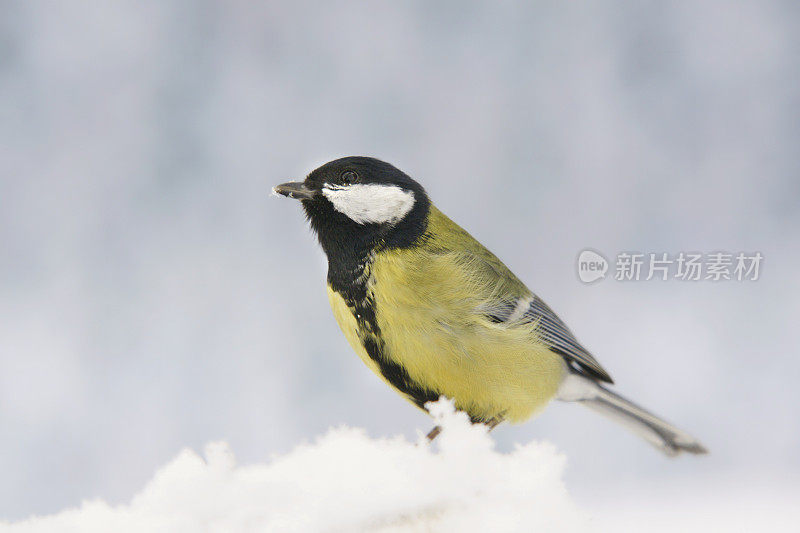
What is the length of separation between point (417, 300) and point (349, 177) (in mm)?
322

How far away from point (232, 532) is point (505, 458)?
1.74 ft

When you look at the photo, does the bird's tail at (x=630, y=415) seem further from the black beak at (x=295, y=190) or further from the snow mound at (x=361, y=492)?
the black beak at (x=295, y=190)

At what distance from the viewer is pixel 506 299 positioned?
1765 millimetres

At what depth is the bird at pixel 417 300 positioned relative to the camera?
157 cm

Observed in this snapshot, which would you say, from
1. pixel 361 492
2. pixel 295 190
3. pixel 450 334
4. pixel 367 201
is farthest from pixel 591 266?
pixel 361 492

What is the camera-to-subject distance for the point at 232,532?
1383 mm

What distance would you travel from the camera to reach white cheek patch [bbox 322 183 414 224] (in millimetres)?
1631

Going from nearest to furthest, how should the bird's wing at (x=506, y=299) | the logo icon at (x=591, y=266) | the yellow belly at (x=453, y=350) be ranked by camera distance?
the yellow belly at (x=453, y=350) → the bird's wing at (x=506, y=299) → the logo icon at (x=591, y=266)

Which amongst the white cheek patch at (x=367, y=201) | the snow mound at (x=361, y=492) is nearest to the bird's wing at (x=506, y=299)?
the white cheek patch at (x=367, y=201)

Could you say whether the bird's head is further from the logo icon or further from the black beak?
the logo icon

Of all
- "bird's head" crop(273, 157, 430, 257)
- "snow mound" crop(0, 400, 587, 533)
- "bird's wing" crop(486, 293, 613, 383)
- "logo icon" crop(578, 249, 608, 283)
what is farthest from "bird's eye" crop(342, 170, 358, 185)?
"logo icon" crop(578, 249, 608, 283)

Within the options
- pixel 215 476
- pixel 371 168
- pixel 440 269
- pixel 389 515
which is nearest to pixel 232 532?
pixel 215 476

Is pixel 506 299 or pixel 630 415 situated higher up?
pixel 506 299

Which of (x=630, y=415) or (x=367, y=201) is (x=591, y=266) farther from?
(x=367, y=201)
